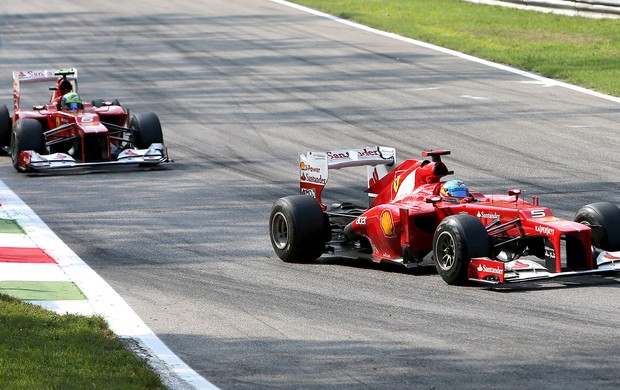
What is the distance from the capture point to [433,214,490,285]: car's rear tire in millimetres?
11852

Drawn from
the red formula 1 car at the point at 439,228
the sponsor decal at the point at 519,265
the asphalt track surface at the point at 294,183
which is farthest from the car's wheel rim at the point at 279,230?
the sponsor decal at the point at 519,265

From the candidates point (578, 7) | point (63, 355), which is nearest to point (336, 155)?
point (63, 355)

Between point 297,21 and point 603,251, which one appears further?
point 297,21

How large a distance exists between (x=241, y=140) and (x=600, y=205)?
11802 millimetres

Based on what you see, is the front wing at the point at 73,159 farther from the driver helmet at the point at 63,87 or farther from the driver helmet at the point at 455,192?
the driver helmet at the point at 455,192

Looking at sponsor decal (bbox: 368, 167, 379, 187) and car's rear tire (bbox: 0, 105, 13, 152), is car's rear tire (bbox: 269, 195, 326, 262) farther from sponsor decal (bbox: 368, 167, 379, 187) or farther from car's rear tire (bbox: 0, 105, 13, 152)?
car's rear tire (bbox: 0, 105, 13, 152)

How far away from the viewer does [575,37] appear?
104ft

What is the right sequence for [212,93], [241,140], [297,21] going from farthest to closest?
[297,21] → [212,93] → [241,140]

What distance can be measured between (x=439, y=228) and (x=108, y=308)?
3284 millimetres

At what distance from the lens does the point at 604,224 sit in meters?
12.4

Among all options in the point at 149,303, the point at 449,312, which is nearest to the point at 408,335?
the point at 449,312

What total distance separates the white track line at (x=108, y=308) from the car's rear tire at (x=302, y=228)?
7.00 feet

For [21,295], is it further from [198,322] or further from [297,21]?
[297,21]

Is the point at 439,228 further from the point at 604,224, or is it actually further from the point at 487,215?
the point at 604,224
